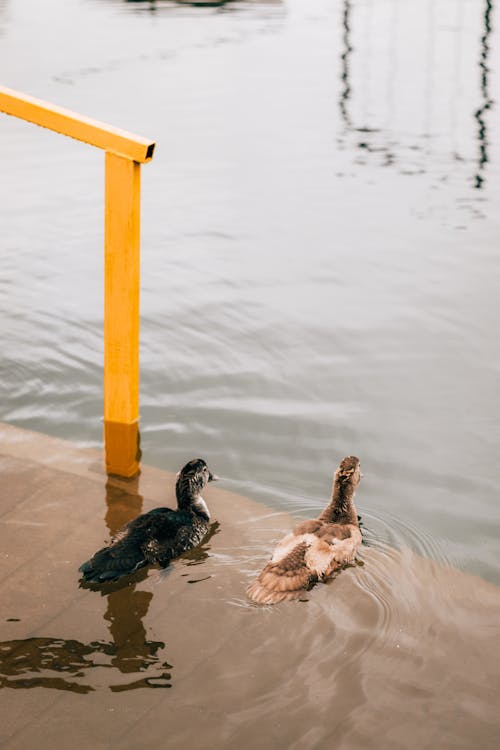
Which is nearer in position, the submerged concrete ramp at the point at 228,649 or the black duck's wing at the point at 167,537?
the submerged concrete ramp at the point at 228,649

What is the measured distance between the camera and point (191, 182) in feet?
42.7

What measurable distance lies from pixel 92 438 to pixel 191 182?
21.5ft

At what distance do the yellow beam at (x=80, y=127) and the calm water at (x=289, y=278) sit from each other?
215 centimetres

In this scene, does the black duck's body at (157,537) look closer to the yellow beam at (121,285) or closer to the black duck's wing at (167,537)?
the black duck's wing at (167,537)

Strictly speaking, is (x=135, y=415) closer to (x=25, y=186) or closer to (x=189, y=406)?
(x=189, y=406)

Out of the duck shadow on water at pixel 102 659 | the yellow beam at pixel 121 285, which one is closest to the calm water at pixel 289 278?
the yellow beam at pixel 121 285

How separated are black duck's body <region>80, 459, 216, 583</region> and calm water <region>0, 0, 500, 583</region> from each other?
0.71 metres

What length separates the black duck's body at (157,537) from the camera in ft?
17.1

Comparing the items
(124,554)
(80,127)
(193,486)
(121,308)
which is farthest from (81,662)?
(80,127)

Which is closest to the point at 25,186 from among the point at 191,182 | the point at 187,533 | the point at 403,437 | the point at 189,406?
the point at 191,182

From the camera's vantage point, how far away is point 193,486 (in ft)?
19.2

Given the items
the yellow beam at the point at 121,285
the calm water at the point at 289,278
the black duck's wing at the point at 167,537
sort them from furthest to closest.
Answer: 1. the calm water at the point at 289,278
2. the yellow beam at the point at 121,285
3. the black duck's wing at the point at 167,537

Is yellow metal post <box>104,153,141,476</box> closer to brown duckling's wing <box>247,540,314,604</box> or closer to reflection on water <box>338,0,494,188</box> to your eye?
brown duckling's wing <box>247,540,314,604</box>

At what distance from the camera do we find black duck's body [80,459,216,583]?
17.1 ft
